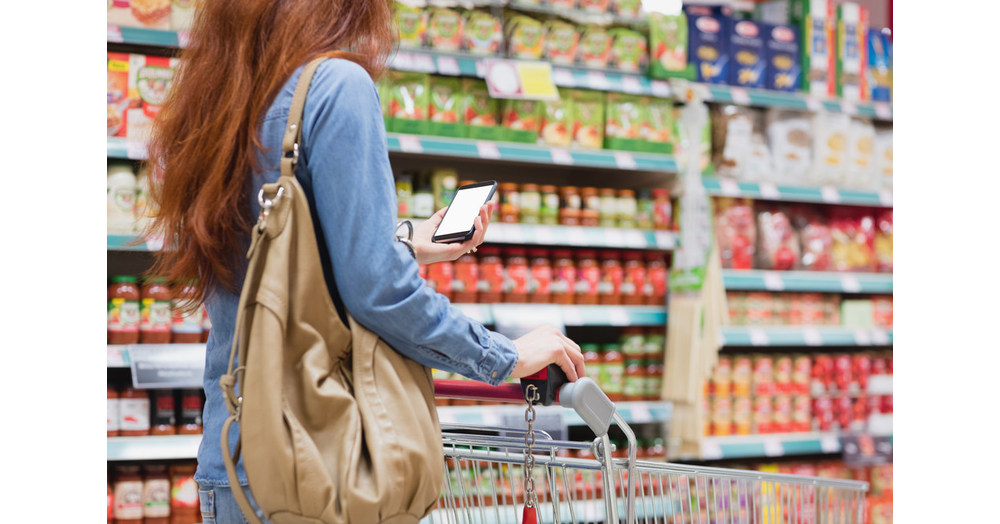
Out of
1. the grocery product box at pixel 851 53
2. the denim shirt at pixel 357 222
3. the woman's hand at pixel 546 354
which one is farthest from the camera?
the grocery product box at pixel 851 53

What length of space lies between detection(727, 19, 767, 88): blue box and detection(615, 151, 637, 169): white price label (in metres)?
0.59

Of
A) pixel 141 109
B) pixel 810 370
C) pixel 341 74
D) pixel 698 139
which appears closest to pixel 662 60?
pixel 698 139

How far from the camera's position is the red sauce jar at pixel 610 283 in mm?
3324

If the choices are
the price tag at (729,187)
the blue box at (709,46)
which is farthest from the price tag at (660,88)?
the price tag at (729,187)

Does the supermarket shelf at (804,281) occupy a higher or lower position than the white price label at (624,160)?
lower

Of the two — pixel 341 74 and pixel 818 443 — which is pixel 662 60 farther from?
pixel 341 74

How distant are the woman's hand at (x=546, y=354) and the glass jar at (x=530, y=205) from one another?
1.95 meters

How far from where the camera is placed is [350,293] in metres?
1.02

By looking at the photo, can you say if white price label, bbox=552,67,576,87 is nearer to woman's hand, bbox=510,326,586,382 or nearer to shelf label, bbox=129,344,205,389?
shelf label, bbox=129,344,205,389

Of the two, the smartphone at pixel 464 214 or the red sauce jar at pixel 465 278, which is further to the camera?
the red sauce jar at pixel 465 278

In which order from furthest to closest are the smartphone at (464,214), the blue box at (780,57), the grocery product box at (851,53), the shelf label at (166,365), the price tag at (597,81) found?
the grocery product box at (851,53) → the blue box at (780,57) → the price tag at (597,81) → the shelf label at (166,365) → the smartphone at (464,214)

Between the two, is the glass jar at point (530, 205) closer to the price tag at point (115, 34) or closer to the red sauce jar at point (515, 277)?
the red sauce jar at point (515, 277)

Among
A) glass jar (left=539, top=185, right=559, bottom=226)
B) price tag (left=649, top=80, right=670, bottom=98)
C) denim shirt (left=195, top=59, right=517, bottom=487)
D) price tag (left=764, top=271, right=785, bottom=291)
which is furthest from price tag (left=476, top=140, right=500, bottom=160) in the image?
denim shirt (left=195, top=59, right=517, bottom=487)

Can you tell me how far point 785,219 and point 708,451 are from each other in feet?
3.53
